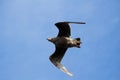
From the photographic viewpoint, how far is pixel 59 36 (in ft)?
80.1

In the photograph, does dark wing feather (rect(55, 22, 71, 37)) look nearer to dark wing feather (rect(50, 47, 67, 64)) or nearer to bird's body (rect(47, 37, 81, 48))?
bird's body (rect(47, 37, 81, 48))

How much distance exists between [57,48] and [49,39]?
0.91 m

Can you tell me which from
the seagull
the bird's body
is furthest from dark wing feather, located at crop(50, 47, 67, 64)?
the bird's body

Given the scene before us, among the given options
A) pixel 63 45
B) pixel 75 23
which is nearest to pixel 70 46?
pixel 63 45

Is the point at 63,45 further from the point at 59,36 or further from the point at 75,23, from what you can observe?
the point at 75,23

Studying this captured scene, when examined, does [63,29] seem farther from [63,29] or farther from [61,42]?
[61,42]

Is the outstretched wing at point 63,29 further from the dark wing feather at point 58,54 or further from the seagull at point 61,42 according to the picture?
the dark wing feather at point 58,54

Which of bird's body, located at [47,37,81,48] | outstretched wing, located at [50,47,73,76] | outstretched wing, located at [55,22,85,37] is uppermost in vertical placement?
outstretched wing, located at [55,22,85,37]

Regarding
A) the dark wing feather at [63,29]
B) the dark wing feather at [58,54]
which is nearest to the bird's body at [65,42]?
the dark wing feather at [63,29]

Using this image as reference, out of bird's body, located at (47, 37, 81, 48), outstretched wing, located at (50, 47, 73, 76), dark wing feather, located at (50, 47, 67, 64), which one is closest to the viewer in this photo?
bird's body, located at (47, 37, 81, 48)

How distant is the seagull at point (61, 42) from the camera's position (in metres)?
23.7

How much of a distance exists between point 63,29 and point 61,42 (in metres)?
0.97

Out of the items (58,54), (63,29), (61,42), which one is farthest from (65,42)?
(58,54)

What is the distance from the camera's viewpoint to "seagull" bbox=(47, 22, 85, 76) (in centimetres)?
2367
